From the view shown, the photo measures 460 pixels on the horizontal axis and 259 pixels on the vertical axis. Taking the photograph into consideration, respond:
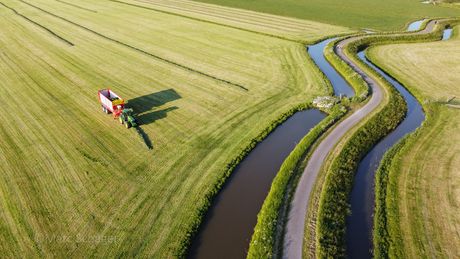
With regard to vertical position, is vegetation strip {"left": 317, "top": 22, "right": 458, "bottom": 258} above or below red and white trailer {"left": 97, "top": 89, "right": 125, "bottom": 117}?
below

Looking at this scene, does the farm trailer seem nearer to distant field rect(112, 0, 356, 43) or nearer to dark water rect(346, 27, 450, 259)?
dark water rect(346, 27, 450, 259)

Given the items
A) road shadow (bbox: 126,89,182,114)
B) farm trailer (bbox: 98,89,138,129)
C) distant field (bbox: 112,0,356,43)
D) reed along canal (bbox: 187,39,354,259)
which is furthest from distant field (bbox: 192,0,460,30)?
farm trailer (bbox: 98,89,138,129)

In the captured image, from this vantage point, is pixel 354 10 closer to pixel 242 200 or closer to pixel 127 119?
pixel 127 119

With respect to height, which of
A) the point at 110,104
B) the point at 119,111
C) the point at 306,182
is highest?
the point at 110,104

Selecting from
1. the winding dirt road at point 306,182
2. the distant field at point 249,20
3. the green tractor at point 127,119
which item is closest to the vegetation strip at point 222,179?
the winding dirt road at point 306,182

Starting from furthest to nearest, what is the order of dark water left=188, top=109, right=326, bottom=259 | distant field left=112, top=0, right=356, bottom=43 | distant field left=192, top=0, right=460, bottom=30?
1. distant field left=192, top=0, right=460, bottom=30
2. distant field left=112, top=0, right=356, bottom=43
3. dark water left=188, top=109, right=326, bottom=259

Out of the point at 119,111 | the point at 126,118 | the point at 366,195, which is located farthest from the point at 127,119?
the point at 366,195

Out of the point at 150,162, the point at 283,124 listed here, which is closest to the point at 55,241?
the point at 150,162

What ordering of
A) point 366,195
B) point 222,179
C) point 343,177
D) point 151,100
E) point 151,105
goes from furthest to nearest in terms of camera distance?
point 151,100 → point 151,105 → point 343,177 → point 222,179 → point 366,195
